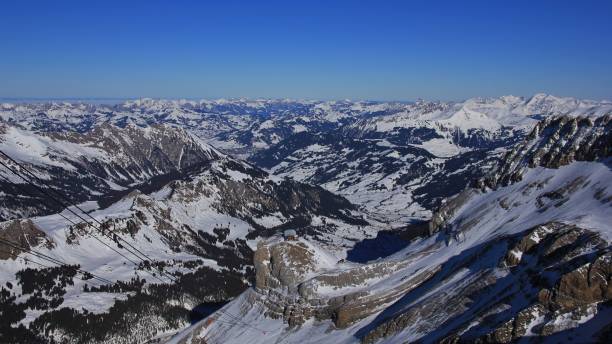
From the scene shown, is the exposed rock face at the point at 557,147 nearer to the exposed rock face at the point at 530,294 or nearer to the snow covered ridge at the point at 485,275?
the snow covered ridge at the point at 485,275

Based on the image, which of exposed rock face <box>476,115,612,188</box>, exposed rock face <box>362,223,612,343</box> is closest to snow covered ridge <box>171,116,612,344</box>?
exposed rock face <box>362,223,612,343</box>

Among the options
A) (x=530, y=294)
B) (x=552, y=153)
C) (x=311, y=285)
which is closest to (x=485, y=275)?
(x=530, y=294)

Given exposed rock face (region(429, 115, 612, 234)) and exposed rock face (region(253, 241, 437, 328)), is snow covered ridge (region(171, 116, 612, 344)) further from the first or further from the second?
exposed rock face (region(429, 115, 612, 234))

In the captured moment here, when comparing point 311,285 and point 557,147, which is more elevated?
point 557,147

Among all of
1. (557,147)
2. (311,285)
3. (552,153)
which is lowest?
(311,285)

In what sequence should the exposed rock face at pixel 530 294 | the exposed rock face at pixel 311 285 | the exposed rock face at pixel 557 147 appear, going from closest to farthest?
the exposed rock face at pixel 530 294 < the exposed rock face at pixel 311 285 < the exposed rock face at pixel 557 147

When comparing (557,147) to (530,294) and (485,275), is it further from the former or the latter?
(530,294)

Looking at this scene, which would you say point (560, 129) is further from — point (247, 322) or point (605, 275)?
point (247, 322)

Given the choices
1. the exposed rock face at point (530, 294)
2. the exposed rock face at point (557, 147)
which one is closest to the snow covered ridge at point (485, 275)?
the exposed rock face at point (530, 294)

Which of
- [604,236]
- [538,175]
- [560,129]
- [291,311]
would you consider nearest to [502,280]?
[604,236]

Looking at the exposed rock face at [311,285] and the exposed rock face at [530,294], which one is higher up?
the exposed rock face at [530,294]
